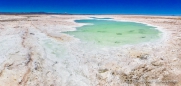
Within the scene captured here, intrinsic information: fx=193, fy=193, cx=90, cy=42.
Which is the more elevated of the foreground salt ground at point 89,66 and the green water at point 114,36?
the green water at point 114,36

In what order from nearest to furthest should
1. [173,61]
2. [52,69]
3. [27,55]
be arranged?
[52,69], [173,61], [27,55]

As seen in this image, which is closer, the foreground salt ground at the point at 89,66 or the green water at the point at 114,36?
the foreground salt ground at the point at 89,66

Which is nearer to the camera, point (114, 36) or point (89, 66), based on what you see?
point (89, 66)

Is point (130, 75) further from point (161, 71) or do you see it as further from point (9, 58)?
point (9, 58)

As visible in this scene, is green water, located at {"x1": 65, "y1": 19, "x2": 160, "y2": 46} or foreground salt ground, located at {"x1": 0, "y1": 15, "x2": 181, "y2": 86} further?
green water, located at {"x1": 65, "y1": 19, "x2": 160, "y2": 46}

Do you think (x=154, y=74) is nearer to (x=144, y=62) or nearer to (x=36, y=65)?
(x=144, y=62)

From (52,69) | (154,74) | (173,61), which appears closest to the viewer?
(154,74)

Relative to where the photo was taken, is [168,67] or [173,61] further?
[173,61]

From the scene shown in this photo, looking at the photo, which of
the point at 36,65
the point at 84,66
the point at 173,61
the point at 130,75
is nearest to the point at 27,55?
the point at 36,65

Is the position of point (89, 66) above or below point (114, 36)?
below

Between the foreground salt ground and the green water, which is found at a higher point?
the green water
